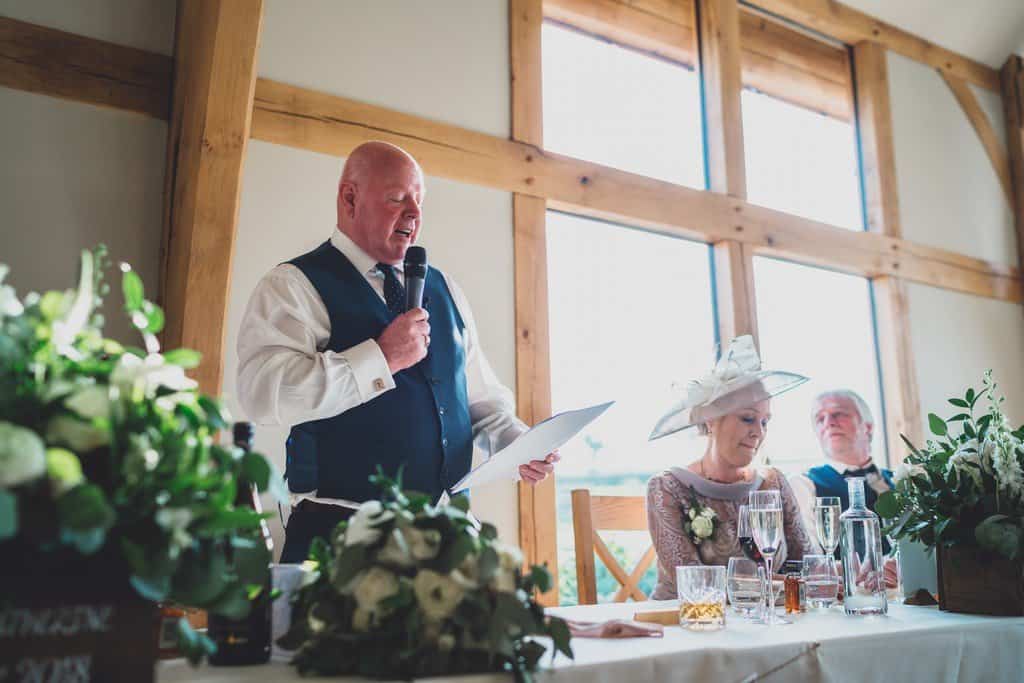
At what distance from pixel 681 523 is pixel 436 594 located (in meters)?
1.66

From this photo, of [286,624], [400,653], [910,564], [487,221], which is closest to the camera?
[400,653]

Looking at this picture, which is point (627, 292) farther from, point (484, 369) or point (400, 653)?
point (400, 653)

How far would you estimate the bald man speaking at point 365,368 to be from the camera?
165 cm

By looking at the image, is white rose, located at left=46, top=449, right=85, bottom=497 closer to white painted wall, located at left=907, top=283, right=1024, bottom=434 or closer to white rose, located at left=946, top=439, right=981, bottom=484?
white rose, located at left=946, top=439, right=981, bottom=484

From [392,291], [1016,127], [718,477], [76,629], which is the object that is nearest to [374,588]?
[76,629]

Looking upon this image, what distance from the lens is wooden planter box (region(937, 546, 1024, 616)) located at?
1.49 meters

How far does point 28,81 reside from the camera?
7.67 ft

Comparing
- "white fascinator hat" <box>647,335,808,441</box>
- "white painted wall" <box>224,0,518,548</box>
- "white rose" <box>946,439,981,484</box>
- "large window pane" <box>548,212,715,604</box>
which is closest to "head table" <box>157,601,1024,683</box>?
"white rose" <box>946,439,981,484</box>

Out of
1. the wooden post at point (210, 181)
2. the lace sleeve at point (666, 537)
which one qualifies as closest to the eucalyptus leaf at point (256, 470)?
the wooden post at point (210, 181)

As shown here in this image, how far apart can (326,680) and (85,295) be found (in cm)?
45

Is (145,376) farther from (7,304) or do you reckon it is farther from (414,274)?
(414,274)

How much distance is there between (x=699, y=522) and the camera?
2396mm

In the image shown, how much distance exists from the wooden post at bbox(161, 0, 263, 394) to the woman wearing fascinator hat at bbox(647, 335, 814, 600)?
1.30 m

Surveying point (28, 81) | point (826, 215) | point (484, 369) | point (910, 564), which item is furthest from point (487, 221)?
point (826, 215)
